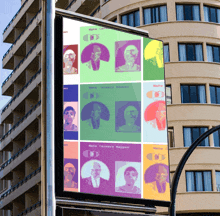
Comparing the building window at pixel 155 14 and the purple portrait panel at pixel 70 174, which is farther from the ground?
the building window at pixel 155 14

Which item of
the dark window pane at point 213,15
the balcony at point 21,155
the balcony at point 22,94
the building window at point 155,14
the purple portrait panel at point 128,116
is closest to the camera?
the purple portrait panel at point 128,116

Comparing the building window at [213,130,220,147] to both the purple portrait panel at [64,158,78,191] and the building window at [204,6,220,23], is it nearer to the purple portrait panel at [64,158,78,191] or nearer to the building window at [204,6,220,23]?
the building window at [204,6,220,23]

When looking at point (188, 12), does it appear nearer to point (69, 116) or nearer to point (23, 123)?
point (23, 123)

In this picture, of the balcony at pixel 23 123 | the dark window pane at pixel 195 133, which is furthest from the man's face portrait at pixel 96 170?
the balcony at pixel 23 123

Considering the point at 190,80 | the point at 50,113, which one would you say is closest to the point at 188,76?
the point at 190,80

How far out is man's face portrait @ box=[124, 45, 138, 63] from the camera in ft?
57.0

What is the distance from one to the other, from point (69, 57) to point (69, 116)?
1.94m

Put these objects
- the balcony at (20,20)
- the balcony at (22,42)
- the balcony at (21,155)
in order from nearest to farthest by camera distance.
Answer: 1. the balcony at (21,155)
2. the balcony at (22,42)
3. the balcony at (20,20)

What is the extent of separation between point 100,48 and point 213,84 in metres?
17.3

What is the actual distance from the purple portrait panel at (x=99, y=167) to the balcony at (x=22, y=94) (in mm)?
28019

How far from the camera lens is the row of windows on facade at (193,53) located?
33.3 meters

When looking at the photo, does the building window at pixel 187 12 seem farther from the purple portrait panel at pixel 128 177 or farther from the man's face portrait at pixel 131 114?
the purple portrait panel at pixel 128 177

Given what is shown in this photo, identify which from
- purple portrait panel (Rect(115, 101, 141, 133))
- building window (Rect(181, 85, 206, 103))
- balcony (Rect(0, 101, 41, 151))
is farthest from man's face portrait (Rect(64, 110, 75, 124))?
balcony (Rect(0, 101, 41, 151))

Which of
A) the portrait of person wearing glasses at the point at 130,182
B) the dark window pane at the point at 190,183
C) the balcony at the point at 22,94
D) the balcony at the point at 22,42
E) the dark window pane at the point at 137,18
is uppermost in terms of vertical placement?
the balcony at the point at 22,42
